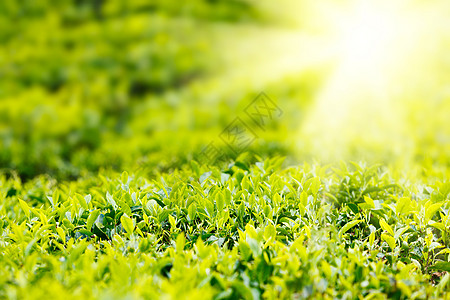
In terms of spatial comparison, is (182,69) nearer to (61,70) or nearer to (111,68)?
(111,68)

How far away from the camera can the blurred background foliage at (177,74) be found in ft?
24.3

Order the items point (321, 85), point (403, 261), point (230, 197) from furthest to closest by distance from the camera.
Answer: point (321, 85) → point (230, 197) → point (403, 261)

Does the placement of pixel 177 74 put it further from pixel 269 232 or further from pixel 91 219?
pixel 269 232

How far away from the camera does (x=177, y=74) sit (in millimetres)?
10375

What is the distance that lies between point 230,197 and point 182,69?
8.55 m

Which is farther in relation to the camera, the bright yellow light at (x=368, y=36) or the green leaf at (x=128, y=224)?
the bright yellow light at (x=368, y=36)

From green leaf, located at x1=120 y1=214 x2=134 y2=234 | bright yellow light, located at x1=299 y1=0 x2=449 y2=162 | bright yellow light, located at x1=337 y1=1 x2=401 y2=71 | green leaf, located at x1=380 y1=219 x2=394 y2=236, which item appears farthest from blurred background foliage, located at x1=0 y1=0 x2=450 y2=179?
green leaf, located at x1=380 y1=219 x2=394 y2=236

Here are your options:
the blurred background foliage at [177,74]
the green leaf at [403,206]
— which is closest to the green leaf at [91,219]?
the green leaf at [403,206]

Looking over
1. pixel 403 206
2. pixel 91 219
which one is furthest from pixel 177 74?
pixel 403 206

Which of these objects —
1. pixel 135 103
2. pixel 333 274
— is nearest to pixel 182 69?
pixel 135 103

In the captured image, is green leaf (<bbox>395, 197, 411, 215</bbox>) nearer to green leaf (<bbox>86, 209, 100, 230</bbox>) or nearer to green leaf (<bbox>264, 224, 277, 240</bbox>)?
green leaf (<bbox>264, 224, 277, 240</bbox>)

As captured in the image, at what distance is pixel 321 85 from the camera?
8.85m

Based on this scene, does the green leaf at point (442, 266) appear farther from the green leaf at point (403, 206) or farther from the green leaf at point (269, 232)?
the green leaf at point (269, 232)

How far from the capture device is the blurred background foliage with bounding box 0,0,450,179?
7414mm
